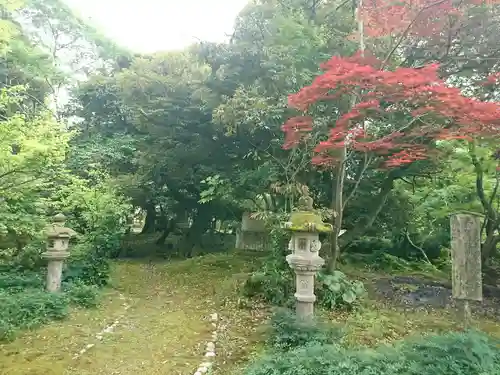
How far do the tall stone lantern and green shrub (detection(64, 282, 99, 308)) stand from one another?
409 cm

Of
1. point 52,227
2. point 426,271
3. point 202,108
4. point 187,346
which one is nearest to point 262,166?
point 202,108

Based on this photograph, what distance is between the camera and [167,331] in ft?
20.5

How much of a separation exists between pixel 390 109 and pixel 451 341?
4707 millimetres

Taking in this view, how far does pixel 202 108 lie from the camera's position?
37.7 ft

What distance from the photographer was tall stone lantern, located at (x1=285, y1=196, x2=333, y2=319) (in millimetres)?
5898

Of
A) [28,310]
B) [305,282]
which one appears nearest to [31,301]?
[28,310]

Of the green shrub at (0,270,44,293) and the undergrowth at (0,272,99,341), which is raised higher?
the green shrub at (0,270,44,293)

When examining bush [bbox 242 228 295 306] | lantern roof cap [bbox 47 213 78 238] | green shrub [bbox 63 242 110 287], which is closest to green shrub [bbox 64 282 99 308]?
green shrub [bbox 63 242 110 287]

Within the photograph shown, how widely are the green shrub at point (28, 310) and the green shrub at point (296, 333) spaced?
143 inches

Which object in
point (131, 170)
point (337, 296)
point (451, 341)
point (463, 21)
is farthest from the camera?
point (131, 170)

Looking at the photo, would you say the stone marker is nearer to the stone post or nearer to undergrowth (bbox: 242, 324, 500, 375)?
the stone post

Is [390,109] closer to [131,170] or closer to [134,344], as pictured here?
[134,344]

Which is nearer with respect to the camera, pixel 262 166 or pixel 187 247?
pixel 262 166

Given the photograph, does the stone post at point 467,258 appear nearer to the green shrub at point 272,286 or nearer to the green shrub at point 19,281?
the green shrub at point 272,286
